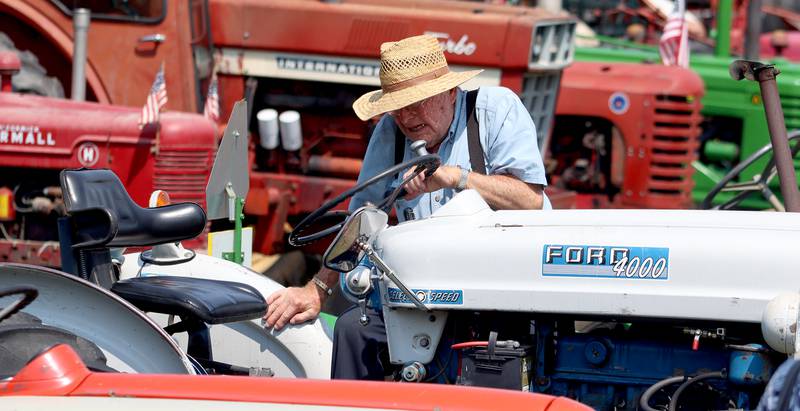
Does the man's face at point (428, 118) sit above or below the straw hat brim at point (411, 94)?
below

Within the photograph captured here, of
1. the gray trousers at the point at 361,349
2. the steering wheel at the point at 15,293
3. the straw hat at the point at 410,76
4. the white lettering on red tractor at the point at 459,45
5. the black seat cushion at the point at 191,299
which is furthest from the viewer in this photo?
the white lettering on red tractor at the point at 459,45

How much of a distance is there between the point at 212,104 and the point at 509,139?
416 centimetres

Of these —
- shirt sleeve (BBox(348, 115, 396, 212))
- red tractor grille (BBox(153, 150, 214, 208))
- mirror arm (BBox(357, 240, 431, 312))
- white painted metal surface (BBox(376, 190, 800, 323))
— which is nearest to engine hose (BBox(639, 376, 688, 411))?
white painted metal surface (BBox(376, 190, 800, 323))

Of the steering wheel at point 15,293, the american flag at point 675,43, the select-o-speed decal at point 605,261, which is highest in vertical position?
the american flag at point 675,43

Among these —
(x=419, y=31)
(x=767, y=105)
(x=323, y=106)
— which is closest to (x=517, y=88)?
(x=419, y=31)

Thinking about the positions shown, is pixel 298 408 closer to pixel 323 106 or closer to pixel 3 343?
pixel 3 343

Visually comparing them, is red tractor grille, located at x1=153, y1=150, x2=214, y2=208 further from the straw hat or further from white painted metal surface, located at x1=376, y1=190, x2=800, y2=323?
white painted metal surface, located at x1=376, y1=190, x2=800, y2=323

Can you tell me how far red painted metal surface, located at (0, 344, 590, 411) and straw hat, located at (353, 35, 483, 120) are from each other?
3.97ft

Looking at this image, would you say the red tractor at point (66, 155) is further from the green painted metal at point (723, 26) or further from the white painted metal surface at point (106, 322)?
the green painted metal at point (723, 26)

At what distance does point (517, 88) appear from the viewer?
297 inches

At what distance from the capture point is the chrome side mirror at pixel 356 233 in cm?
299

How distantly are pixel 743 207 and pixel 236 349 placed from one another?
240 inches

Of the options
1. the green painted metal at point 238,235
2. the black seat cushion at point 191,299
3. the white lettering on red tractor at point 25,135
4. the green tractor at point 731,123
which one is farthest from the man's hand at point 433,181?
the green tractor at point 731,123

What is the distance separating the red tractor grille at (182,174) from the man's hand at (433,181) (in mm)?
3452
